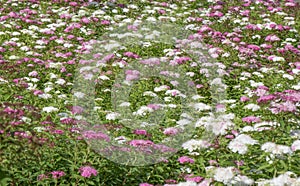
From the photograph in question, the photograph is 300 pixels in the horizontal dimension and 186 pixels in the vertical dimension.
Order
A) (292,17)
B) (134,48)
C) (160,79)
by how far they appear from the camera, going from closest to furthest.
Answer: (160,79)
(134,48)
(292,17)

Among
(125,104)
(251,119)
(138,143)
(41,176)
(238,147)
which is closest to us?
(41,176)

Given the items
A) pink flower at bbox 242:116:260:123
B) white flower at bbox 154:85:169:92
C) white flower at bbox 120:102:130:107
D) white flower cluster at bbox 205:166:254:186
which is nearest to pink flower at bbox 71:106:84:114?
white flower at bbox 120:102:130:107

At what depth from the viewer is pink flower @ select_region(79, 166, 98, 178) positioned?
17.9 feet

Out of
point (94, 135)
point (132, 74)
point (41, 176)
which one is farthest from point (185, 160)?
point (132, 74)

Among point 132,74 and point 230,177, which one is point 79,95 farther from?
point 230,177

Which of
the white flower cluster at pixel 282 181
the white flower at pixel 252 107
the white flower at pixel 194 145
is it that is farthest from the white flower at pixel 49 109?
the white flower cluster at pixel 282 181

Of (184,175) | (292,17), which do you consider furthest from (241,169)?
(292,17)

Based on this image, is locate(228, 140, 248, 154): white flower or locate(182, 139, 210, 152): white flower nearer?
locate(228, 140, 248, 154): white flower

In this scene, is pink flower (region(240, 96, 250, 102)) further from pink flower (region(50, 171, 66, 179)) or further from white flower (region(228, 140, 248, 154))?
pink flower (region(50, 171, 66, 179))

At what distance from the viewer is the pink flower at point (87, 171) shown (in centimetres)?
546

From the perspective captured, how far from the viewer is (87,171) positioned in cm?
549

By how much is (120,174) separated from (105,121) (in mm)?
1720

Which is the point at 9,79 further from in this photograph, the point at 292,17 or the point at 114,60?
the point at 292,17

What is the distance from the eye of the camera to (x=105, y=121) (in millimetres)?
7406
